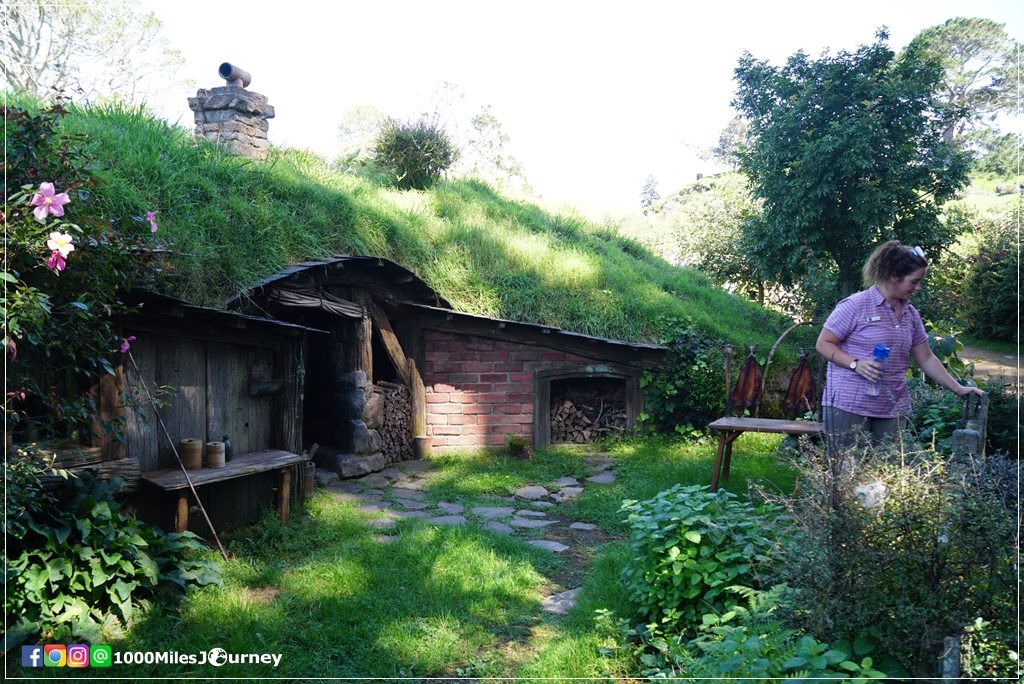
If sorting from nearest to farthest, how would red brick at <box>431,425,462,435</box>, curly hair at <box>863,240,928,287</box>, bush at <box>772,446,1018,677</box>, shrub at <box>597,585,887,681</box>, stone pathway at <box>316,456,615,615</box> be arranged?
1. shrub at <box>597,585,887,681</box>
2. bush at <box>772,446,1018,677</box>
3. curly hair at <box>863,240,928,287</box>
4. stone pathway at <box>316,456,615,615</box>
5. red brick at <box>431,425,462,435</box>

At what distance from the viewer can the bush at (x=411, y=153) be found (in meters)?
13.1

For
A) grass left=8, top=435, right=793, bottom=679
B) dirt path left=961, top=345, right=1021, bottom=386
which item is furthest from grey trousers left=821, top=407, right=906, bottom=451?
dirt path left=961, top=345, right=1021, bottom=386

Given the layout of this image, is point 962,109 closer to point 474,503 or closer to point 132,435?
point 474,503

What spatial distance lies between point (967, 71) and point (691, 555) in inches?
395

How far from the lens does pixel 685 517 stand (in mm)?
3887

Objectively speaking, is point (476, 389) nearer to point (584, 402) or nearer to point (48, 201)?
point (584, 402)

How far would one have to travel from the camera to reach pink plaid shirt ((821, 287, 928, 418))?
4090 millimetres

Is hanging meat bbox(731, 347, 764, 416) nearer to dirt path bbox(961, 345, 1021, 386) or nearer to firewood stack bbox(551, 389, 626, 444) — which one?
firewood stack bbox(551, 389, 626, 444)

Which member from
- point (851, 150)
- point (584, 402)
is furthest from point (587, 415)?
point (851, 150)

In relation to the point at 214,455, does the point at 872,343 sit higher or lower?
higher

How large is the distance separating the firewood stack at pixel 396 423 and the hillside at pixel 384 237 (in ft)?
4.79

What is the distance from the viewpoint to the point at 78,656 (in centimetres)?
337

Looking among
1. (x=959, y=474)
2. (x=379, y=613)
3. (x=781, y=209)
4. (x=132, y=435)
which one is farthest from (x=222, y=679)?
(x=781, y=209)

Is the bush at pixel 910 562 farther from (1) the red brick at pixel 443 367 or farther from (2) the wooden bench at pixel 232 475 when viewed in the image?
(1) the red brick at pixel 443 367
